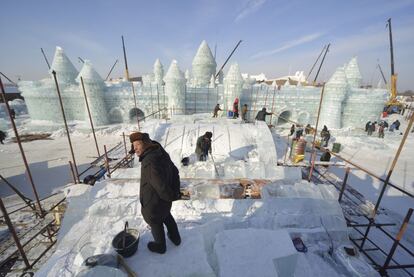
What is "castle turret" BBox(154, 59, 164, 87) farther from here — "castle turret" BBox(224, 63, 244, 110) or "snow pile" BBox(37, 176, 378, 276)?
"snow pile" BBox(37, 176, 378, 276)

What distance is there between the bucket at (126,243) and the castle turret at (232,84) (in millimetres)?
13052

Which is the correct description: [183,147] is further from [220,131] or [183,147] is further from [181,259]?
[181,259]

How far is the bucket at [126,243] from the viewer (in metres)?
1.91

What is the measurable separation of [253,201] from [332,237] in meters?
1.23

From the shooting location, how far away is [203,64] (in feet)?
65.3

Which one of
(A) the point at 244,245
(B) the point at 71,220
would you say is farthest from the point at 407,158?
(B) the point at 71,220

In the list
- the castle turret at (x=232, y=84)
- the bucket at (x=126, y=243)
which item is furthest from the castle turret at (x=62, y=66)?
the bucket at (x=126, y=243)

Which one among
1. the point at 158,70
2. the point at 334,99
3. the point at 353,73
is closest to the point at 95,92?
the point at 158,70

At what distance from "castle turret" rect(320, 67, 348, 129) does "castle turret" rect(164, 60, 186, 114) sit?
12.9 meters

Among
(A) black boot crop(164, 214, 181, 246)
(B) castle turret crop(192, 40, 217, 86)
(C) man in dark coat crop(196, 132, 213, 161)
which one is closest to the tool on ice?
(A) black boot crop(164, 214, 181, 246)

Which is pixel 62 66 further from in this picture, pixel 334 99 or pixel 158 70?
pixel 334 99

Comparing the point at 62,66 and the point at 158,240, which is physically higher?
the point at 62,66

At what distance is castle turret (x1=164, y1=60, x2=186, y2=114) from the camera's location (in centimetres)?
1499

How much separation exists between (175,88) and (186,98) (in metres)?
1.39
